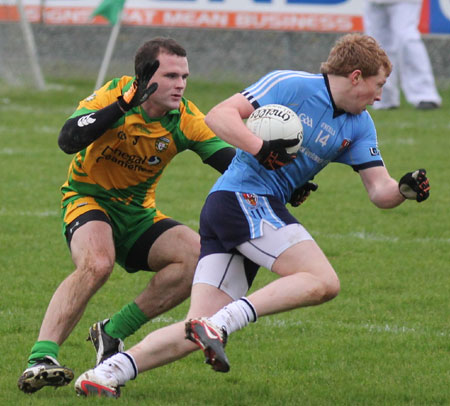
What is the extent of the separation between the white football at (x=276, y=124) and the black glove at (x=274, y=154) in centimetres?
5

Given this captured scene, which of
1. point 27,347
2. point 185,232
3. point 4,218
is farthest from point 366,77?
point 4,218

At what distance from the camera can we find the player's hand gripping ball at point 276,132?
5055mm

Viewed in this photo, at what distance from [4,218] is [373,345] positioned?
4586 mm

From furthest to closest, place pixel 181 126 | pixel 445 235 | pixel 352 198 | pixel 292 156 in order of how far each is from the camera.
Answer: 1. pixel 352 198
2. pixel 445 235
3. pixel 181 126
4. pixel 292 156

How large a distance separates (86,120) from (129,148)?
1.35 ft

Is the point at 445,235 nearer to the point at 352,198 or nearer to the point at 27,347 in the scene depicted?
the point at 352,198

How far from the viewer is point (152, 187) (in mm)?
6344

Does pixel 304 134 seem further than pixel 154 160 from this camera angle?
No

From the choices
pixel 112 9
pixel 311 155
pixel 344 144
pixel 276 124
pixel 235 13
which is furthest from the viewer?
pixel 235 13

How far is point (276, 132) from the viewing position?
514 centimetres

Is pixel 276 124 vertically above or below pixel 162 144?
above

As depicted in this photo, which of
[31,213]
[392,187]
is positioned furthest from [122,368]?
[31,213]

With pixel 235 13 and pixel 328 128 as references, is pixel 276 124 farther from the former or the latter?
pixel 235 13

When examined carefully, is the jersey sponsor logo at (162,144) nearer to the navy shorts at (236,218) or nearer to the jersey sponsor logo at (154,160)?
the jersey sponsor logo at (154,160)
